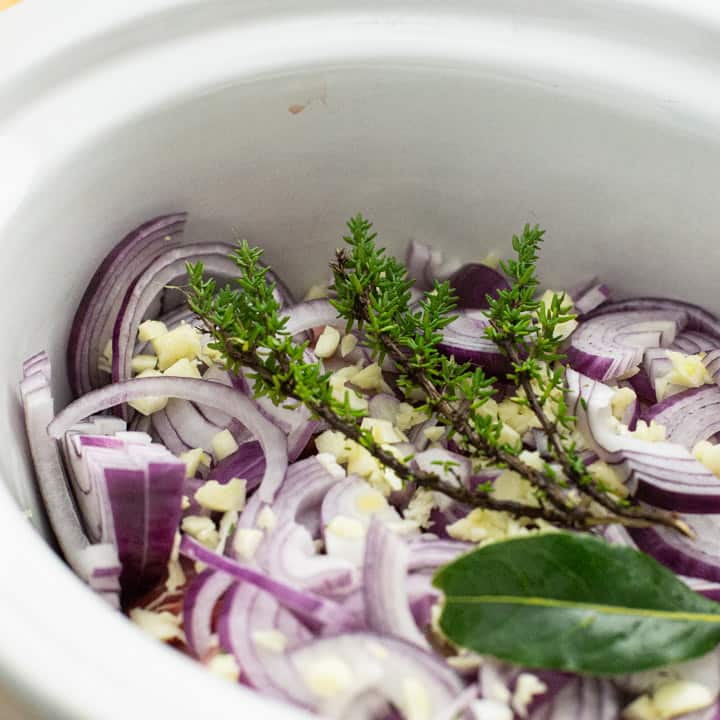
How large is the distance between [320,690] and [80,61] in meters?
0.81

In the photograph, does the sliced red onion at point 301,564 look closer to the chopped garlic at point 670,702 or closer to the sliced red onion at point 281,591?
the sliced red onion at point 281,591

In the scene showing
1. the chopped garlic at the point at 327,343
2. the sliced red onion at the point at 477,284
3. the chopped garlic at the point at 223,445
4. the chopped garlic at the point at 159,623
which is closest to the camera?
the chopped garlic at the point at 159,623

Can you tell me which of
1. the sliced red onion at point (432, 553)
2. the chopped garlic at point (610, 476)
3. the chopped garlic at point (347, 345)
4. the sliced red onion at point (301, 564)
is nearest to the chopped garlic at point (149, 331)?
the chopped garlic at point (347, 345)

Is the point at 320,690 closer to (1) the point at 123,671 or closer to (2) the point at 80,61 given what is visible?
(1) the point at 123,671

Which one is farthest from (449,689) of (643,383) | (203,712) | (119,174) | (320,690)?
(119,174)

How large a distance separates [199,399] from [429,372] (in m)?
0.28

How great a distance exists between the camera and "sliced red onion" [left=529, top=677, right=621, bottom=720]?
890 mm

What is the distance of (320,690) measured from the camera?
2.75 ft

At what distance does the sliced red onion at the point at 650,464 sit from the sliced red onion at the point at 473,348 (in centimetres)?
12

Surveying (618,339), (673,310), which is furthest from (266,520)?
(673,310)

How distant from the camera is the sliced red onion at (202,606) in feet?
3.05

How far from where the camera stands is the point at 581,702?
0.90 meters

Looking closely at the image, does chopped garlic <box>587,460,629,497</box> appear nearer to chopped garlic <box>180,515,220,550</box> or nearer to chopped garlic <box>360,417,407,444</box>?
chopped garlic <box>360,417,407,444</box>

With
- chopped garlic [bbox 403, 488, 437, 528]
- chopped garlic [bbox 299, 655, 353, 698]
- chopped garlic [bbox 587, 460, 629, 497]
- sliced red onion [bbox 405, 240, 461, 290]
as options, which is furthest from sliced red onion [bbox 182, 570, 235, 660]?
sliced red onion [bbox 405, 240, 461, 290]
